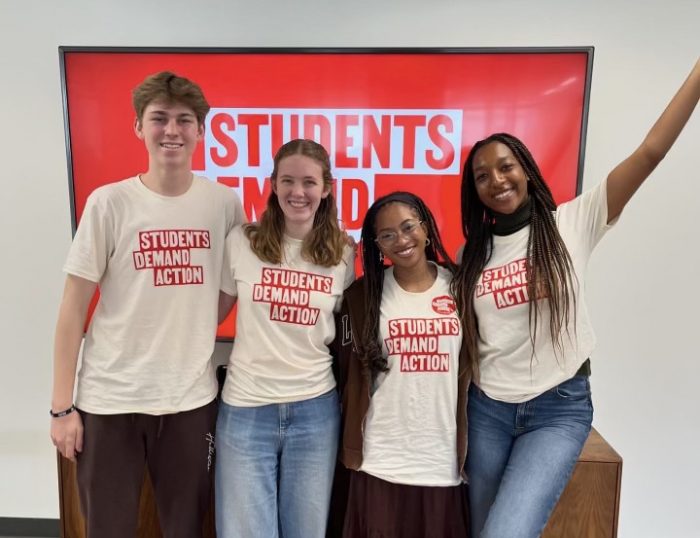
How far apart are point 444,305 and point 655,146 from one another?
0.66m

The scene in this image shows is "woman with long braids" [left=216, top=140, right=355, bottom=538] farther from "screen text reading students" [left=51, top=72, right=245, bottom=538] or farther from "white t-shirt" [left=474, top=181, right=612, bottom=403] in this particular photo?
"white t-shirt" [left=474, top=181, right=612, bottom=403]

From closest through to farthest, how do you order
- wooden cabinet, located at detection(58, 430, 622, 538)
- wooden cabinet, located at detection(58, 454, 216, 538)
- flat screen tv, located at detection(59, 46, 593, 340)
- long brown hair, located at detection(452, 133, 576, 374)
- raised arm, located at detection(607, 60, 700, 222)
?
raised arm, located at detection(607, 60, 700, 222), long brown hair, located at detection(452, 133, 576, 374), wooden cabinet, located at detection(58, 430, 622, 538), wooden cabinet, located at detection(58, 454, 216, 538), flat screen tv, located at detection(59, 46, 593, 340)

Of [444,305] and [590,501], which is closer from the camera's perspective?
[444,305]

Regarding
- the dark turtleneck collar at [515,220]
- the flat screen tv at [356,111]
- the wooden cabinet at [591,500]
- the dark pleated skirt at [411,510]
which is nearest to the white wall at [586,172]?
the flat screen tv at [356,111]

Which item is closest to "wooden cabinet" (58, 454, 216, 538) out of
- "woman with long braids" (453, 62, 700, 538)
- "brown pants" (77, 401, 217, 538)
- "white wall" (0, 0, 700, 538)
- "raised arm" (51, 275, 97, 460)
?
"brown pants" (77, 401, 217, 538)

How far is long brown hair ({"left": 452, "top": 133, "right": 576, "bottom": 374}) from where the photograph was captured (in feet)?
4.07

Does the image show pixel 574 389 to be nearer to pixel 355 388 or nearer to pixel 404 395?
pixel 404 395

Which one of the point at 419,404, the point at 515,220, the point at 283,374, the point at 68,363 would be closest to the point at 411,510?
the point at 419,404

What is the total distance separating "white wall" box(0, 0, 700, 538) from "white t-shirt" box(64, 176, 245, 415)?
3.04 feet

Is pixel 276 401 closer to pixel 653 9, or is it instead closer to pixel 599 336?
pixel 599 336

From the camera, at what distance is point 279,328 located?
1.33m

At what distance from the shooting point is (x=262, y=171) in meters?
1.91

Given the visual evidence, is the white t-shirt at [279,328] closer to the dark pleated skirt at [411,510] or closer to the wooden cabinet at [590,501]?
the dark pleated skirt at [411,510]

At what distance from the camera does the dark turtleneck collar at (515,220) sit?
133cm
